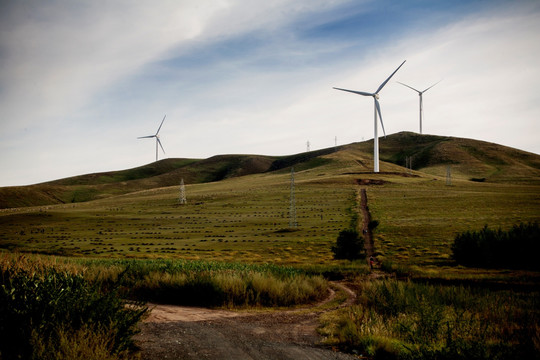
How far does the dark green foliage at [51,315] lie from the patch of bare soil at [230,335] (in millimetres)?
1252

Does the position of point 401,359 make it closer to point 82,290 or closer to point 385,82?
point 82,290

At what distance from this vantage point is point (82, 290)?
1227 cm

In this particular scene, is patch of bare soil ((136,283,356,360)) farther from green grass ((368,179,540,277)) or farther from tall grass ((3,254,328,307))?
green grass ((368,179,540,277))

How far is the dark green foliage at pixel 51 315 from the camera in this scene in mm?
10164

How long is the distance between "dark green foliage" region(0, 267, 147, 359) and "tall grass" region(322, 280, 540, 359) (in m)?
7.35

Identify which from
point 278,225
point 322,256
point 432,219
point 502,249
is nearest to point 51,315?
point 322,256

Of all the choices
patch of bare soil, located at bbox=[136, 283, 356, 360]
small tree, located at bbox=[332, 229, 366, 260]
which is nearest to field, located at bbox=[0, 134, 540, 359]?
patch of bare soil, located at bbox=[136, 283, 356, 360]

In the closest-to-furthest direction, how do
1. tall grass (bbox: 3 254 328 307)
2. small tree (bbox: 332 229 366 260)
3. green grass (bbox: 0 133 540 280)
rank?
1. tall grass (bbox: 3 254 328 307)
2. small tree (bbox: 332 229 366 260)
3. green grass (bbox: 0 133 540 280)

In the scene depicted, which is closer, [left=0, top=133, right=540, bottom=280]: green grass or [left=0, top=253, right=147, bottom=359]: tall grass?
[left=0, top=253, right=147, bottom=359]: tall grass

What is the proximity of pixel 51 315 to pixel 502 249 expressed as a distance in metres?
45.1

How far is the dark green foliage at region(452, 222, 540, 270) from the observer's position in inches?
1633

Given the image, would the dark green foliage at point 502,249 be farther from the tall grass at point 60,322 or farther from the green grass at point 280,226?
the tall grass at point 60,322

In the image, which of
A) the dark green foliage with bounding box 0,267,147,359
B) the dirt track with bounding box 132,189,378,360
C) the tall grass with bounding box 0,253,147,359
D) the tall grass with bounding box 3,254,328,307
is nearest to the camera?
the tall grass with bounding box 0,253,147,359

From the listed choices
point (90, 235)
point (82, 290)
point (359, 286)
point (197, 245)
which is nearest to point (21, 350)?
point (82, 290)
